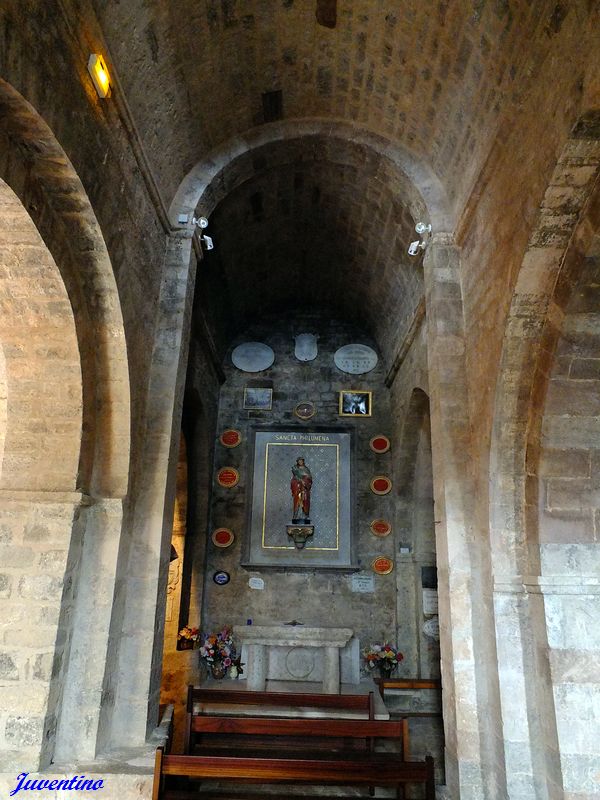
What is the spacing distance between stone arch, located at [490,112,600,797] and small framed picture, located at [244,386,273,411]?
5.71 metres

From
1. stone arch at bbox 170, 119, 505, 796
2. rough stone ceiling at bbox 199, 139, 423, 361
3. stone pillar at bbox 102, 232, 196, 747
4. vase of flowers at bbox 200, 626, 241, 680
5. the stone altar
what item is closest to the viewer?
stone arch at bbox 170, 119, 505, 796

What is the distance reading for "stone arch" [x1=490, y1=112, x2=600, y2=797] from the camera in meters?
3.57

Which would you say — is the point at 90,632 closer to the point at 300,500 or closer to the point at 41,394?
the point at 41,394

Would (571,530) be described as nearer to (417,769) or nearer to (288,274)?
(417,769)

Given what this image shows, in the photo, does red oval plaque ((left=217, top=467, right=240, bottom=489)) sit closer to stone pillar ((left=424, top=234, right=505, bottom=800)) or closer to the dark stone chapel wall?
the dark stone chapel wall

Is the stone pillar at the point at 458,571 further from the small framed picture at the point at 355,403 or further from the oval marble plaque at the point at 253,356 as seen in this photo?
the oval marble plaque at the point at 253,356

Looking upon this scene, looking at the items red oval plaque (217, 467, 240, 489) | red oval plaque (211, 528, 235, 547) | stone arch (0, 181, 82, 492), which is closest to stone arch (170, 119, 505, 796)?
stone arch (0, 181, 82, 492)

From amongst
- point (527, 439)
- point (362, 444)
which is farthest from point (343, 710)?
point (362, 444)

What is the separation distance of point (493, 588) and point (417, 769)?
1.29 meters

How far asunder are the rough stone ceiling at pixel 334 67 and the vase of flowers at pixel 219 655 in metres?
5.64

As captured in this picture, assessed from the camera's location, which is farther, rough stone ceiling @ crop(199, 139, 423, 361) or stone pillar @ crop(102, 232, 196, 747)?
rough stone ceiling @ crop(199, 139, 423, 361)

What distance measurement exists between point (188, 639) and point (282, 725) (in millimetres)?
3854

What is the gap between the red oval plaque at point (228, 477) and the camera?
366 inches

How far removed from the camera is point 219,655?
25.1 ft
